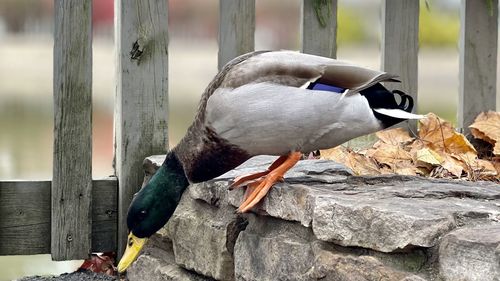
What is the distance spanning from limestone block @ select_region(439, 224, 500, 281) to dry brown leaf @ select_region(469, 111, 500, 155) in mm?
1928

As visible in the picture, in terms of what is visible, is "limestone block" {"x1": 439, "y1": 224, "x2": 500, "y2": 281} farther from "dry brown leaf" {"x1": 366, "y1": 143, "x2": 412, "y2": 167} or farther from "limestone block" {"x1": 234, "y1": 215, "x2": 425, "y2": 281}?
"dry brown leaf" {"x1": 366, "y1": 143, "x2": 412, "y2": 167}

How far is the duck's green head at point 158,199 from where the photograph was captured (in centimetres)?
315

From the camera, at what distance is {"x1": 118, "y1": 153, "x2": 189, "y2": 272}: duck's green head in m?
3.15

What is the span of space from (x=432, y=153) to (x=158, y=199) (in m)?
1.20

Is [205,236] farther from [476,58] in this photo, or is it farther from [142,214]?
[476,58]

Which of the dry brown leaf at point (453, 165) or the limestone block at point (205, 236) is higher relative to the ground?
the dry brown leaf at point (453, 165)

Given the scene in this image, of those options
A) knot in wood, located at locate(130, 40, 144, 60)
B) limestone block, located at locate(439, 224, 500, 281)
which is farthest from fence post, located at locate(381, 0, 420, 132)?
limestone block, located at locate(439, 224, 500, 281)

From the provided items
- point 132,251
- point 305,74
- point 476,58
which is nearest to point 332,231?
point 305,74

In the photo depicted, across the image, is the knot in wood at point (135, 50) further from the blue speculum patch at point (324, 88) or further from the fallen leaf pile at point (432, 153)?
the blue speculum patch at point (324, 88)

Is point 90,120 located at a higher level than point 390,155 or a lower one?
higher

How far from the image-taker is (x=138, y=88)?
12.5 ft

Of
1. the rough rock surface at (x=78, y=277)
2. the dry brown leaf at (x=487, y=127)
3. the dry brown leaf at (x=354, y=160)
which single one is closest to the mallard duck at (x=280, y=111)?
the dry brown leaf at (x=354, y=160)

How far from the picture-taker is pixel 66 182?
148 inches

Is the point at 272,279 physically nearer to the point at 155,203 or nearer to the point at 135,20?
the point at 155,203
